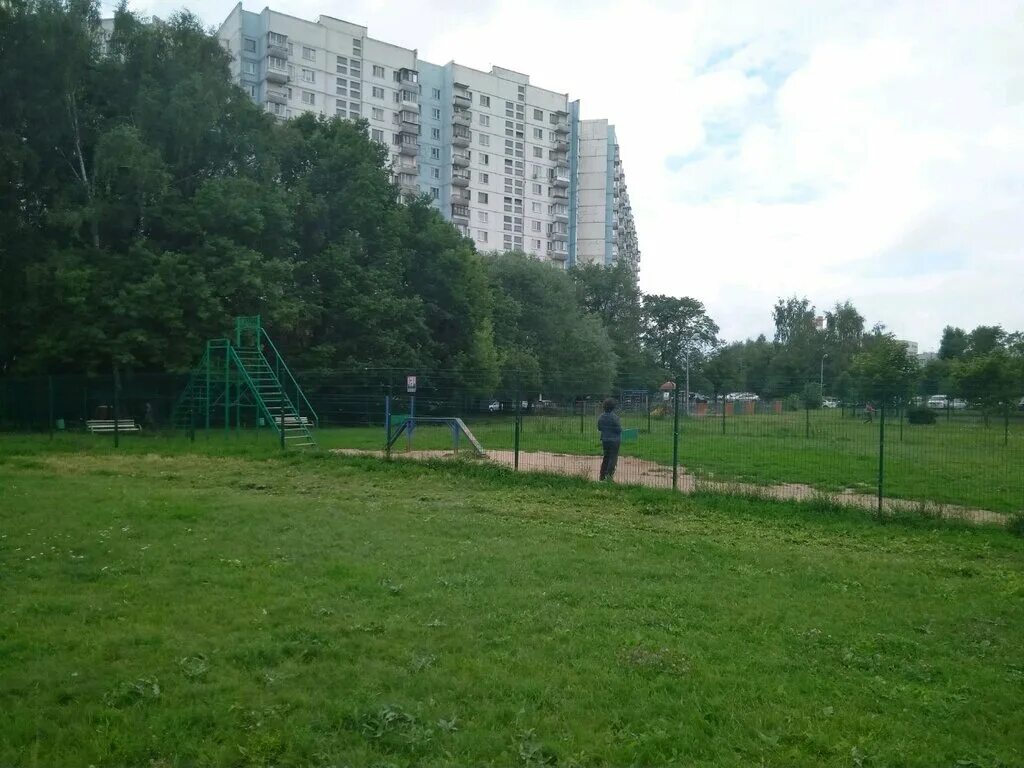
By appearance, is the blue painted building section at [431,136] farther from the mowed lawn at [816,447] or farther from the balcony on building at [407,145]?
the mowed lawn at [816,447]

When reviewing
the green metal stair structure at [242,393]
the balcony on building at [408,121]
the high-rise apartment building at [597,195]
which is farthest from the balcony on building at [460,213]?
the green metal stair structure at [242,393]

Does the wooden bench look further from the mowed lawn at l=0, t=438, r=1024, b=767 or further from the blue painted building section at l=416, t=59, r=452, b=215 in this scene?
the blue painted building section at l=416, t=59, r=452, b=215

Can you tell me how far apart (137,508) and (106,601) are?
487cm

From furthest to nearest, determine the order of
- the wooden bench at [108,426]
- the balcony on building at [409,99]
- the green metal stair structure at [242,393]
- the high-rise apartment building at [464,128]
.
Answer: the balcony on building at [409,99], the high-rise apartment building at [464,128], the wooden bench at [108,426], the green metal stair structure at [242,393]

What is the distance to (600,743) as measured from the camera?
415cm

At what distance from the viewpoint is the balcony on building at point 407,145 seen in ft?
249

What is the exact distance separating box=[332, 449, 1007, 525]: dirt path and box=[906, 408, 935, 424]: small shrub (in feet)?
4.89

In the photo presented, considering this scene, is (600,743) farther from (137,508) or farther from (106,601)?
(137,508)

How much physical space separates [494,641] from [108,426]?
73.8ft

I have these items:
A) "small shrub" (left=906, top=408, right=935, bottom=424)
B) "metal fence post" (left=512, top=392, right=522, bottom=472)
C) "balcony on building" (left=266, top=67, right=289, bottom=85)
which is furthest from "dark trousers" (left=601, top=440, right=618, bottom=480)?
"balcony on building" (left=266, top=67, right=289, bottom=85)

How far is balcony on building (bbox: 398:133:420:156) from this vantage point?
76.0 m

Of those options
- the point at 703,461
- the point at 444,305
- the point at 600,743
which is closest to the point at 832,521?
the point at 703,461

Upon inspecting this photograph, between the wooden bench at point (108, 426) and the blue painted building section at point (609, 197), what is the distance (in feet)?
240

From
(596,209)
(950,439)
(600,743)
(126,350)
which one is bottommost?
(600,743)
